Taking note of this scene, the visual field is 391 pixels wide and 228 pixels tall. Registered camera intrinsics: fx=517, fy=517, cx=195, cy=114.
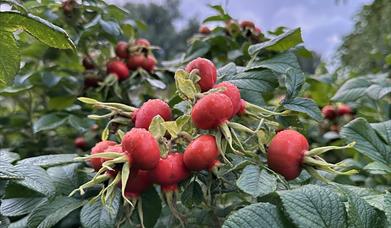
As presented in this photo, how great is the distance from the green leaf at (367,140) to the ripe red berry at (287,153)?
0.21 metres

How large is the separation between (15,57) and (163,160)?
0.26m

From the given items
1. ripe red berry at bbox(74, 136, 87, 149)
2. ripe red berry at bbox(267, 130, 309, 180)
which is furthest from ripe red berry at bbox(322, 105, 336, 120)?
ripe red berry at bbox(267, 130, 309, 180)

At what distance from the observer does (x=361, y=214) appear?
2.20 ft

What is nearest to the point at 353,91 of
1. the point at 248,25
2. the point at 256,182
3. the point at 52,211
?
the point at 248,25

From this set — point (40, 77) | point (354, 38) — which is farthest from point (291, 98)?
point (354, 38)

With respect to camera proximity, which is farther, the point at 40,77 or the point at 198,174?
the point at 40,77

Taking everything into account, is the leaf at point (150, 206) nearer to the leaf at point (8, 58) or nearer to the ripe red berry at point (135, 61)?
the leaf at point (8, 58)

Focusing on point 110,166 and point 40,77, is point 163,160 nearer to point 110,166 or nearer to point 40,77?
point 110,166

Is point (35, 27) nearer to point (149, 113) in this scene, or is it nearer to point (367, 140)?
point (149, 113)

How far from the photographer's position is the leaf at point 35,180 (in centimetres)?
78

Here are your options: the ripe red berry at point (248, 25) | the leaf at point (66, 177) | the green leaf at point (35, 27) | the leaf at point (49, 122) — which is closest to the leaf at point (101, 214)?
the leaf at point (66, 177)

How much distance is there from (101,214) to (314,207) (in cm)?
31

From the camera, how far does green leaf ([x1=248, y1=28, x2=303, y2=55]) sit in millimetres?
1015

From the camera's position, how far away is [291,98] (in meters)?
0.89
